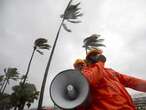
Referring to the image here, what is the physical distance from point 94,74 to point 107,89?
0.94ft

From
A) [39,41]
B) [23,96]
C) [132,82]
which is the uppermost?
[39,41]

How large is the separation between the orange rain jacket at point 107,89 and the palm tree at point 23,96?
36.8 meters

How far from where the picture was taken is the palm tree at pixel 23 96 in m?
40.1

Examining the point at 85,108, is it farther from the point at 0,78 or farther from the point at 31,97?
the point at 0,78

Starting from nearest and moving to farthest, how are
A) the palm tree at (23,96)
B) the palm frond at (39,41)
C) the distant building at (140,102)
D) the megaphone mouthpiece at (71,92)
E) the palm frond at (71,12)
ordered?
1. the megaphone mouthpiece at (71,92)
2. the distant building at (140,102)
3. the palm frond at (71,12)
4. the palm frond at (39,41)
5. the palm tree at (23,96)

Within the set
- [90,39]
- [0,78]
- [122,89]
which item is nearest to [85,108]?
[122,89]

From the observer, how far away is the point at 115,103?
3684mm

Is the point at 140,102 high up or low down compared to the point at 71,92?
up

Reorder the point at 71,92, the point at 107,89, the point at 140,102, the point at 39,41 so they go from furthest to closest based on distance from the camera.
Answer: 1. the point at 39,41
2. the point at 140,102
3. the point at 107,89
4. the point at 71,92

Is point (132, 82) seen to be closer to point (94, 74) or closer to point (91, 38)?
point (94, 74)

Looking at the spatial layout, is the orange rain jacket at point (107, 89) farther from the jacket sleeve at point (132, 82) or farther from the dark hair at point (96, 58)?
the dark hair at point (96, 58)

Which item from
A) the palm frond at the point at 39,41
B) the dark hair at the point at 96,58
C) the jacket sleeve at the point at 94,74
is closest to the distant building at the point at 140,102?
the dark hair at the point at 96,58

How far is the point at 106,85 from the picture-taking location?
3.88 meters

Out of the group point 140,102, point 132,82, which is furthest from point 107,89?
point 140,102
